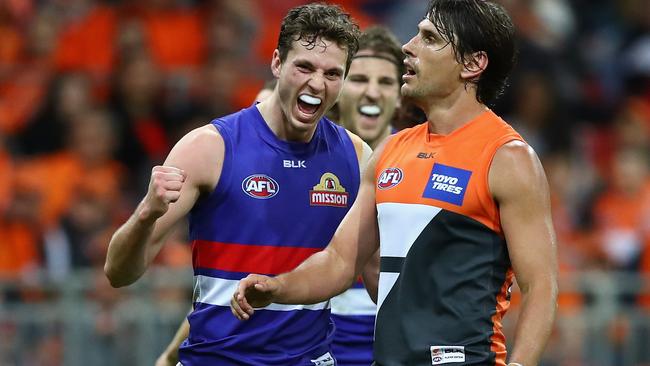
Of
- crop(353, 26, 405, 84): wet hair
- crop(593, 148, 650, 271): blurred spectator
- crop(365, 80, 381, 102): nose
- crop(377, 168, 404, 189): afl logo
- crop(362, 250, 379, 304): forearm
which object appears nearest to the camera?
crop(377, 168, 404, 189): afl logo

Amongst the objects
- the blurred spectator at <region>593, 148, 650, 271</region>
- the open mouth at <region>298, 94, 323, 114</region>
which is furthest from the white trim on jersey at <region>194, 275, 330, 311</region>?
the blurred spectator at <region>593, 148, 650, 271</region>

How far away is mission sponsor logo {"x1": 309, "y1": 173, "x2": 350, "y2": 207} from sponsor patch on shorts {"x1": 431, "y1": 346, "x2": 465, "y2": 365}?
1120 mm

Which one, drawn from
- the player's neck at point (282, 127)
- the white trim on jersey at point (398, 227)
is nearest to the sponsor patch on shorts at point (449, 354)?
the white trim on jersey at point (398, 227)

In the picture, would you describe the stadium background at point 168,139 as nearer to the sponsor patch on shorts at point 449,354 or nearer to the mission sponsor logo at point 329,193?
the mission sponsor logo at point 329,193

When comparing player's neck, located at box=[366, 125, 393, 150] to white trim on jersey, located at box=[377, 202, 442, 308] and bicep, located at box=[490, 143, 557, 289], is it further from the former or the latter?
bicep, located at box=[490, 143, 557, 289]

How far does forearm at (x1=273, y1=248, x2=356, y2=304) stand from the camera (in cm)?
545

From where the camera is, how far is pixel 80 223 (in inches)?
409

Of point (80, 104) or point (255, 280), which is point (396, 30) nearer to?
point (80, 104)

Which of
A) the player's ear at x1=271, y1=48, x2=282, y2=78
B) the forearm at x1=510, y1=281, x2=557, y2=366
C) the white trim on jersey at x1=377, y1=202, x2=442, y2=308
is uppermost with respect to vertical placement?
the player's ear at x1=271, y1=48, x2=282, y2=78

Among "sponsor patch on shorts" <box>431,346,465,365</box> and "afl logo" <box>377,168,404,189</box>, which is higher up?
"afl logo" <box>377,168,404,189</box>

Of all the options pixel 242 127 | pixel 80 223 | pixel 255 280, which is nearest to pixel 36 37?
pixel 80 223

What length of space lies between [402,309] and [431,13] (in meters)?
1.24

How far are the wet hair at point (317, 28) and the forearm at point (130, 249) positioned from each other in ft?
3.45

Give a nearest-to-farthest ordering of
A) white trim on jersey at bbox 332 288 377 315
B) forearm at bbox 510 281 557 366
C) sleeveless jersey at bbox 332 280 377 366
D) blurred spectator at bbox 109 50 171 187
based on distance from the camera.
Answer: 1. forearm at bbox 510 281 557 366
2. sleeveless jersey at bbox 332 280 377 366
3. white trim on jersey at bbox 332 288 377 315
4. blurred spectator at bbox 109 50 171 187
